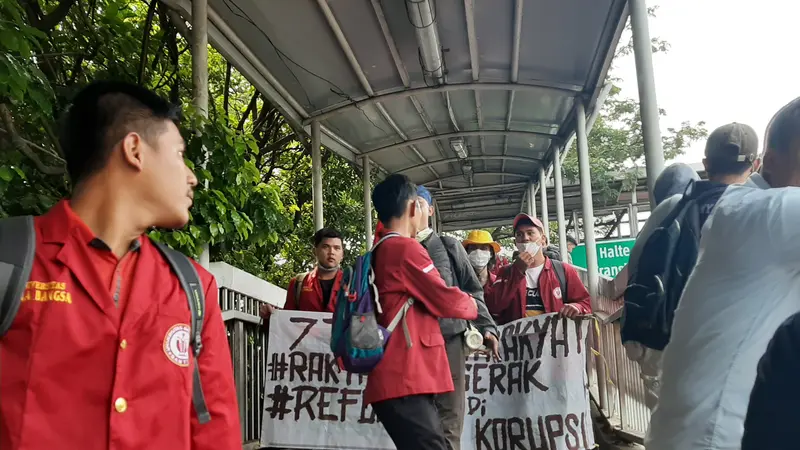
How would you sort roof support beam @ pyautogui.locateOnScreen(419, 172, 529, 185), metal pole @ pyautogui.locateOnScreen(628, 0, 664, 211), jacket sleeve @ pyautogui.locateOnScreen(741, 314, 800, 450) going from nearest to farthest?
jacket sleeve @ pyautogui.locateOnScreen(741, 314, 800, 450) → metal pole @ pyautogui.locateOnScreen(628, 0, 664, 211) → roof support beam @ pyautogui.locateOnScreen(419, 172, 529, 185)

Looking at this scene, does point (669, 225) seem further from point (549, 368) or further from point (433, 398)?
point (549, 368)

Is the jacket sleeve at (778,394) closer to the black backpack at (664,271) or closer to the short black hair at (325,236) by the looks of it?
the black backpack at (664,271)

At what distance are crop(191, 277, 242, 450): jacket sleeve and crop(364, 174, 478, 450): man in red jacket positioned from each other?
1.47 m

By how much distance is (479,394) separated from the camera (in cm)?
569

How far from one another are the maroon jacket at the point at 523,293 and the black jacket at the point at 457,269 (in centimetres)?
141

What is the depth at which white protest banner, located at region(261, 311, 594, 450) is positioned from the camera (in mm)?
5273

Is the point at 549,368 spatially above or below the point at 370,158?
below

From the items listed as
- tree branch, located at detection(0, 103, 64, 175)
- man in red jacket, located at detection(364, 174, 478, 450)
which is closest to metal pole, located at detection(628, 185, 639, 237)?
man in red jacket, located at detection(364, 174, 478, 450)

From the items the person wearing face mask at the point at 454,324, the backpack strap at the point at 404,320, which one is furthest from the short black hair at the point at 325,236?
the backpack strap at the point at 404,320

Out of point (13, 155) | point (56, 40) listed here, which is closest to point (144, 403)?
point (13, 155)

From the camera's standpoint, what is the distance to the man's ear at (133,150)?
6.16ft

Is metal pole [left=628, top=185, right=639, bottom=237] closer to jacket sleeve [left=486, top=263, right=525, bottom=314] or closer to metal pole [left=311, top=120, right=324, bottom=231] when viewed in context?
metal pole [left=311, top=120, right=324, bottom=231]

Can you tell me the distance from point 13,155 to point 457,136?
6.45 metres

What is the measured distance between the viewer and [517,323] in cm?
552
